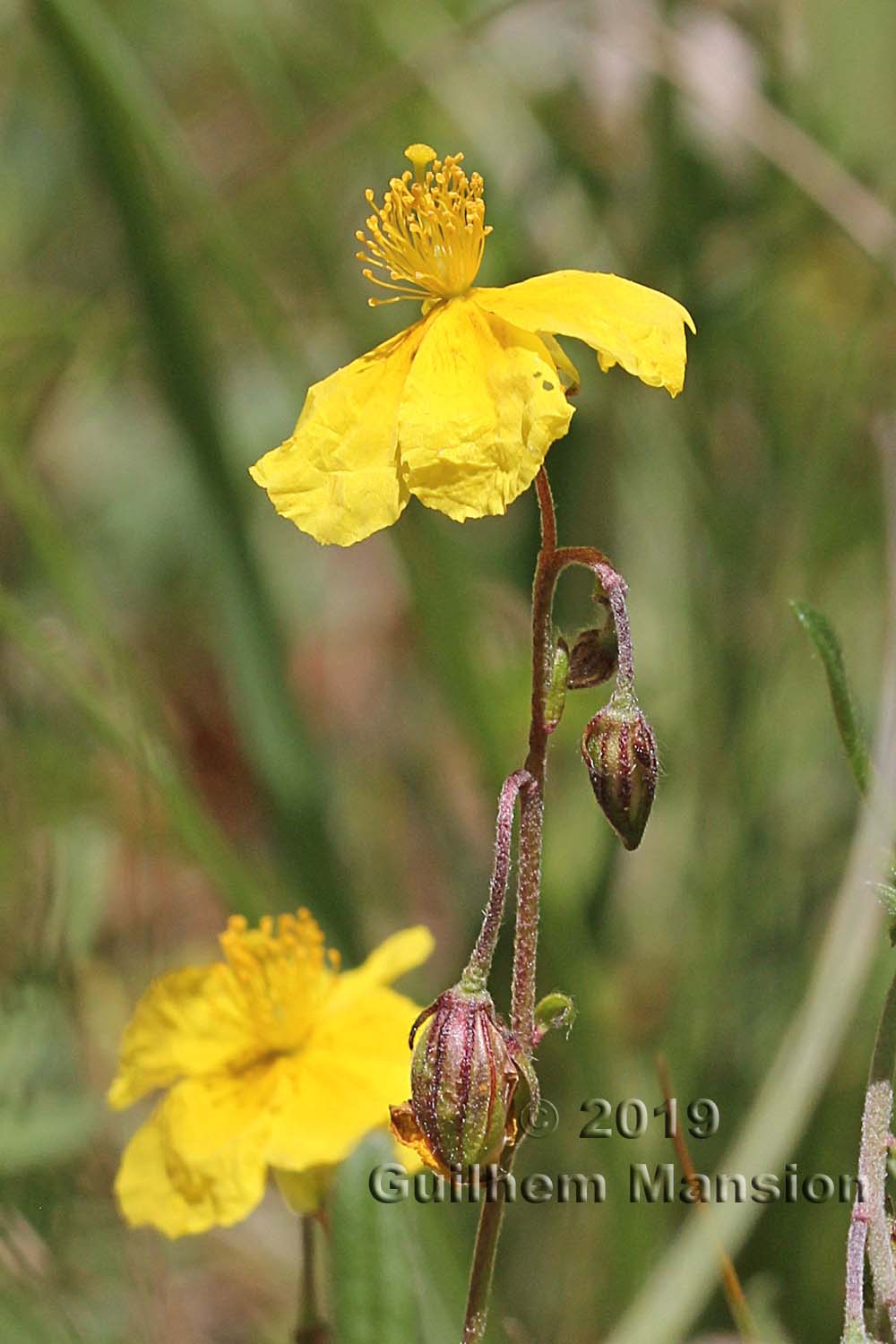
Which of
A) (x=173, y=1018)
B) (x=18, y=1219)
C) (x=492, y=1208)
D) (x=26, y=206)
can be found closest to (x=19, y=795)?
(x=18, y=1219)

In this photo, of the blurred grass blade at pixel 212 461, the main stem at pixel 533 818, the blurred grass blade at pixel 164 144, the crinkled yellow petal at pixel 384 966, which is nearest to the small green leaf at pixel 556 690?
the main stem at pixel 533 818

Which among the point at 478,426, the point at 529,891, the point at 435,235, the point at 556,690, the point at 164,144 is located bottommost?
the point at 529,891

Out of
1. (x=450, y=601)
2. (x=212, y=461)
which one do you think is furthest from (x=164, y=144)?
(x=450, y=601)

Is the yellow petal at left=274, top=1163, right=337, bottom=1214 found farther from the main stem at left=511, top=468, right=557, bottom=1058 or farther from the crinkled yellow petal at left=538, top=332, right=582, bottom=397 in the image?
the crinkled yellow petal at left=538, top=332, right=582, bottom=397

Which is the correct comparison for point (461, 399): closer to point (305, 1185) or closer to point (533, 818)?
point (533, 818)

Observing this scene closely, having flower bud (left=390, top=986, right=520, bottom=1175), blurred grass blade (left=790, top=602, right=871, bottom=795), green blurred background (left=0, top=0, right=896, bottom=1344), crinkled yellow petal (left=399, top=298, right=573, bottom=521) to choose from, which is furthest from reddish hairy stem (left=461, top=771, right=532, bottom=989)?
green blurred background (left=0, top=0, right=896, bottom=1344)

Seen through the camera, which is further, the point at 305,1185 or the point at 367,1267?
the point at 305,1185
